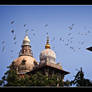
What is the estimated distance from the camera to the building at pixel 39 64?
3562 cm

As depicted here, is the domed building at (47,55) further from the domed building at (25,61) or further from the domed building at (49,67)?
the domed building at (25,61)

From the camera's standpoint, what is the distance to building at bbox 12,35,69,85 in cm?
3562

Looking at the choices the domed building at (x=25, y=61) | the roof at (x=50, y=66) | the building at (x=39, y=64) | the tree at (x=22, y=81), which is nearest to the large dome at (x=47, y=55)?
the building at (x=39, y=64)

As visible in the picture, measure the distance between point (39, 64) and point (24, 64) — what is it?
6.78 meters

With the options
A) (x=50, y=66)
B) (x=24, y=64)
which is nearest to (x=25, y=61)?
(x=24, y=64)

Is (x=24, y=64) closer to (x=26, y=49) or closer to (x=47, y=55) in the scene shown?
(x=47, y=55)

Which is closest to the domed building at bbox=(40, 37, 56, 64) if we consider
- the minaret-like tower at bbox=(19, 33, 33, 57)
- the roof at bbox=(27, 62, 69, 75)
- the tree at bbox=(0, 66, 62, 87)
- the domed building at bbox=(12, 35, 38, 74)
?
the roof at bbox=(27, 62, 69, 75)

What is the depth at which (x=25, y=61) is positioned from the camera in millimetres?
43938

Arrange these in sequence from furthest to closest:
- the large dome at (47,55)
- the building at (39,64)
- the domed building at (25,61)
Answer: the domed building at (25,61)
the large dome at (47,55)
the building at (39,64)

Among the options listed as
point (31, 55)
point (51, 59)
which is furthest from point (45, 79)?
point (31, 55)

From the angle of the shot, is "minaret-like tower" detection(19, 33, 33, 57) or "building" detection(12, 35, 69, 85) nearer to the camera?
"building" detection(12, 35, 69, 85)

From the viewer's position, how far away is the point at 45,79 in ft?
87.0

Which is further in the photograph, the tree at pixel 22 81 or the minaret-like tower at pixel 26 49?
the minaret-like tower at pixel 26 49

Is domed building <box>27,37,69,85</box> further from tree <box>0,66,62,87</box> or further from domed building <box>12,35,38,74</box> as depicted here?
tree <box>0,66,62,87</box>
